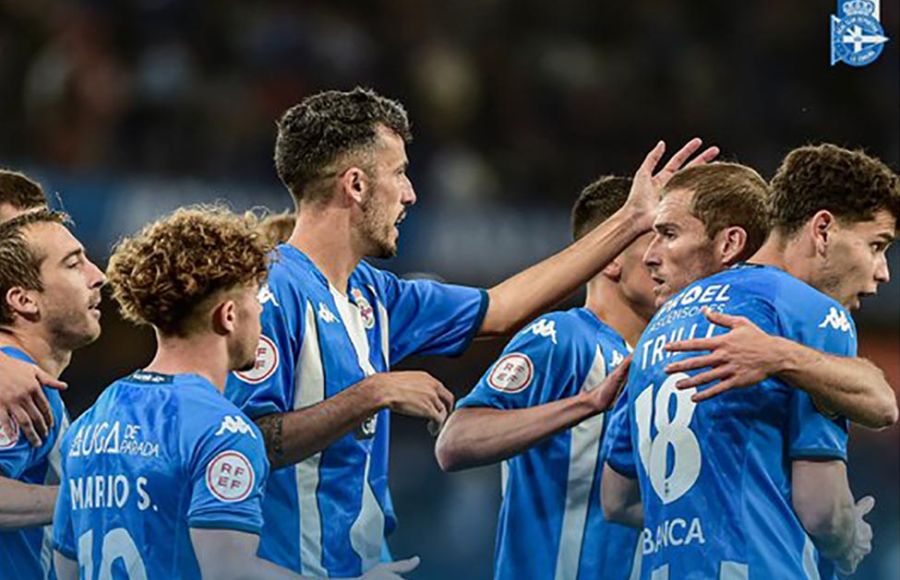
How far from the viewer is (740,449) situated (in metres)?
4.48

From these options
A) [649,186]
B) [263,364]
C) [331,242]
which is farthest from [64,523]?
[649,186]

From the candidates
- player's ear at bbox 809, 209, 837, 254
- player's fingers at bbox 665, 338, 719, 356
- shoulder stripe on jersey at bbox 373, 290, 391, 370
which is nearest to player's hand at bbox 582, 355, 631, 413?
player's fingers at bbox 665, 338, 719, 356

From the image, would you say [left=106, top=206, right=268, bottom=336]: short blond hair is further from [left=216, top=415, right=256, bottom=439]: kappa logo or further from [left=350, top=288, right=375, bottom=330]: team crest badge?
[left=350, top=288, right=375, bottom=330]: team crest badge

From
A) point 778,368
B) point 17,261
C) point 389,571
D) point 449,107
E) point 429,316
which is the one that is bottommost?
point 389,571

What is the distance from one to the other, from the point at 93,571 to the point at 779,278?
1.94 m

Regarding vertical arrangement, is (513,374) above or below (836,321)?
below

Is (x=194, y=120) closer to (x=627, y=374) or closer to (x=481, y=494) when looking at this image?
(x=481, y=494)

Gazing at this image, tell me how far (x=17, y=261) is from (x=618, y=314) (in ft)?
6.67

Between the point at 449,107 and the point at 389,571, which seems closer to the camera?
the point at 389,571

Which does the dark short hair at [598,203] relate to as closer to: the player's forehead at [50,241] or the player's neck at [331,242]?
the player's neck at [331,242]

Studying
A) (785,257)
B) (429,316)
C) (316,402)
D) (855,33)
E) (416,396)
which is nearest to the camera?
(785,257)

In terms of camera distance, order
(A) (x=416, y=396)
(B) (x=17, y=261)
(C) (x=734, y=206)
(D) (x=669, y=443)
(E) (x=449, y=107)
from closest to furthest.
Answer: (D) (x=669, y=443) < (A) (x=416, y=396) < (C) (x=734, y=206) < (B) (x=17, y=261) < (E) (x=449, y=107)

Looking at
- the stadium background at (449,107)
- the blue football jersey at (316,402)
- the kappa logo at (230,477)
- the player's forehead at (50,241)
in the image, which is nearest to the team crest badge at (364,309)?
the blue football jersey at (316,402)

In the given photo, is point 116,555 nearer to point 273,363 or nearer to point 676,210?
point 273,363
